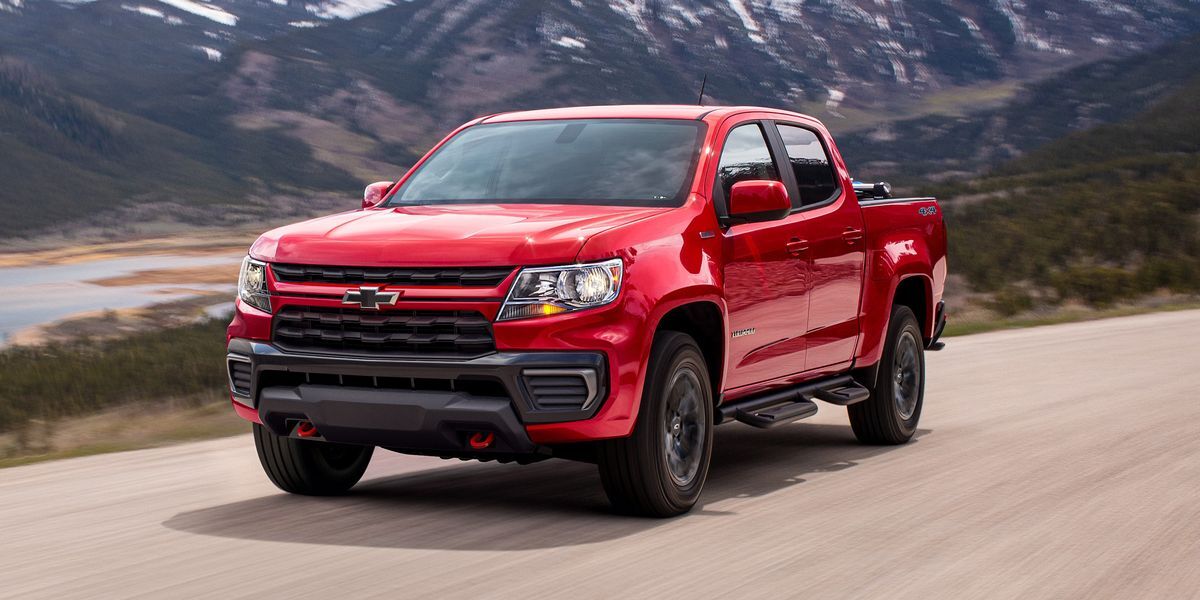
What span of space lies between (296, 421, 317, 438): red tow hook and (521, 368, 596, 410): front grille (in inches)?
39.3

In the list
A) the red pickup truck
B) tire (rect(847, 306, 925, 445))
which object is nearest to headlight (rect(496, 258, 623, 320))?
the red pickup truck

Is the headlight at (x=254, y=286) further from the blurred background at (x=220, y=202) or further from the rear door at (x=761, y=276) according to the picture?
the blurred background at (x=220, y=202)

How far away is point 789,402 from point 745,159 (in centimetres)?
125

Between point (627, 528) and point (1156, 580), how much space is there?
2075 mm

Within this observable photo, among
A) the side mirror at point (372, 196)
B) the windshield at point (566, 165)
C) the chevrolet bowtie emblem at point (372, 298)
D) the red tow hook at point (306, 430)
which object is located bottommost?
the red tow hook at point (306, 430)

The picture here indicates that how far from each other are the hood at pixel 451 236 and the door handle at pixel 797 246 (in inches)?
42.3

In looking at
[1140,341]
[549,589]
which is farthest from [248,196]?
[549,589]

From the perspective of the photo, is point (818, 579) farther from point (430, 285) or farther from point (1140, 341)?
point (1140, 341)

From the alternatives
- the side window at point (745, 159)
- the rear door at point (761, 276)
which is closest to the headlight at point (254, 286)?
the rear door at point (761, 276)

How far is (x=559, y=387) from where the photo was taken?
6332mm

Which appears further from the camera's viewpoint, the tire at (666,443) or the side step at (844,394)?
the side step at (844,394)

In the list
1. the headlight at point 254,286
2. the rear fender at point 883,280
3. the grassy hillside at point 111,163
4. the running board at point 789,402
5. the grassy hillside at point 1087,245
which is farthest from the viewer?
the grassy hillside at point 111,163

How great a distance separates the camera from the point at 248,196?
144 metres

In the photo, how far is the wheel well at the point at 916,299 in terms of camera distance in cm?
981
